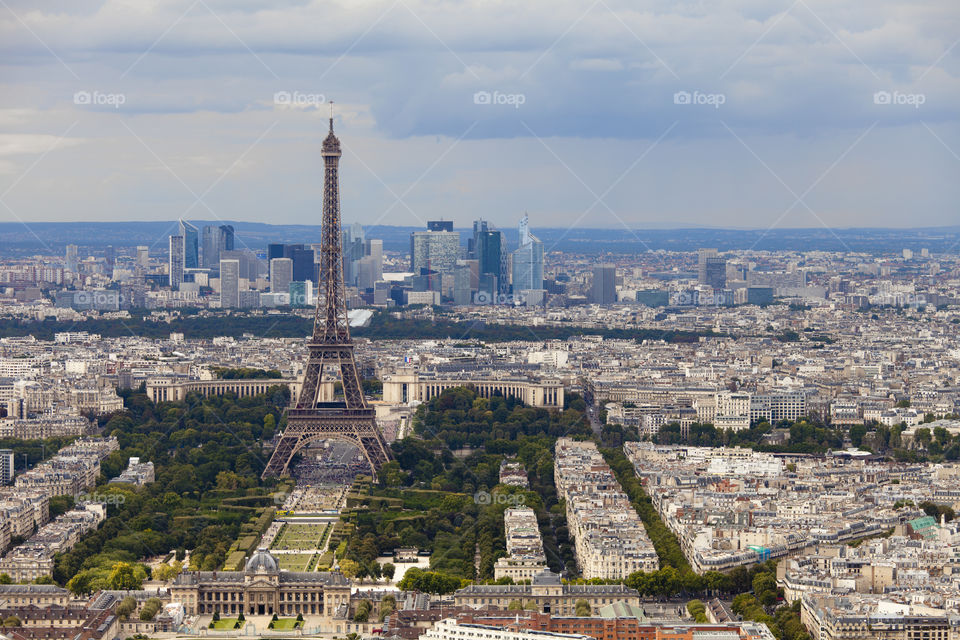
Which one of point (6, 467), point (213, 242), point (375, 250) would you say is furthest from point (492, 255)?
point (6, 467)

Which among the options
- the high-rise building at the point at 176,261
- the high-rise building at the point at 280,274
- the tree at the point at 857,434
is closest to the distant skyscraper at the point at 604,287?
the high-rise building at the point at 280,274

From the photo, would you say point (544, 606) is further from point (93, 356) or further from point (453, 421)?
point (93, 356)

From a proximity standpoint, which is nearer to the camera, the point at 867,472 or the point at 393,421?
the point at 867,472

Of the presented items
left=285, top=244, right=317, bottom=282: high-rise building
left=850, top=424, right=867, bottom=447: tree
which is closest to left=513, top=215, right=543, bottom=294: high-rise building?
left=285, top=244, right=317, bottom=282: high-rise building

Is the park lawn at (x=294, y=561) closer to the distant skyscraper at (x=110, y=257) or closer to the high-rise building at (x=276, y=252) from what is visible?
the high-rise building at (x=276, y=252)

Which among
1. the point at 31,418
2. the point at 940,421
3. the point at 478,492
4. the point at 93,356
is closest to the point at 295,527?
the point at 478,492
